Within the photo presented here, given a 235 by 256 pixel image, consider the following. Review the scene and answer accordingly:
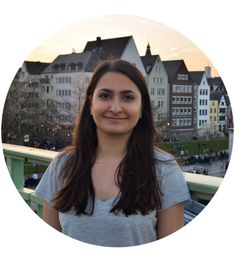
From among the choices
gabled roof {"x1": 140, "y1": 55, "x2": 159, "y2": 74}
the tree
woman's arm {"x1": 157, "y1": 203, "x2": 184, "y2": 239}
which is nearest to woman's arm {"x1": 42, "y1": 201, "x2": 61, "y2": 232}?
the tree

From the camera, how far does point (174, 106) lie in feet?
4.37

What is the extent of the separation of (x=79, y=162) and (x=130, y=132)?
198 millimetres

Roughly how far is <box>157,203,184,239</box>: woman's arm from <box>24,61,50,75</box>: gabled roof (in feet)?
2.18

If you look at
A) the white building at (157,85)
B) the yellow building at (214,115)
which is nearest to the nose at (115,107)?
the white building at (157,85)

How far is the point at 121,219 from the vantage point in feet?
3.80

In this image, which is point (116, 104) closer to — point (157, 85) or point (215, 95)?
point (157, 85)

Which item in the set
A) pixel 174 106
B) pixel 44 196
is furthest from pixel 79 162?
pixel 174 106

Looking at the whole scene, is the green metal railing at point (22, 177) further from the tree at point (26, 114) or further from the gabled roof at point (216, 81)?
the gabled roof at point (216, 81)

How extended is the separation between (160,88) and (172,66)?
11 cm

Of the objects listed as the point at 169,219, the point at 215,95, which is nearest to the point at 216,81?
the point at 215,95

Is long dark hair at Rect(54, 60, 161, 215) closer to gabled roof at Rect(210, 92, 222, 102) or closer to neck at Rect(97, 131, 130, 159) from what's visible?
neck at Rect(97, 131, 130, 159)

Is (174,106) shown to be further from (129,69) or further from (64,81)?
(64,81)

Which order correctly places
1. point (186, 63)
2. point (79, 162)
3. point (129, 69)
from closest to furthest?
point (129, 69) → point (79, 162) → point (186, 63)

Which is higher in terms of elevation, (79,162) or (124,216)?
(79,162)
